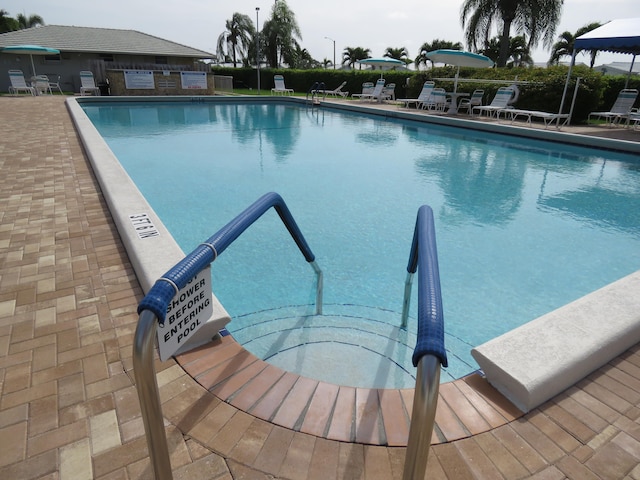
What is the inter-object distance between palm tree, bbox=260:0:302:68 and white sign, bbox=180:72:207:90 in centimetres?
1777

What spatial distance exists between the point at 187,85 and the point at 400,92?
1217 centimetres

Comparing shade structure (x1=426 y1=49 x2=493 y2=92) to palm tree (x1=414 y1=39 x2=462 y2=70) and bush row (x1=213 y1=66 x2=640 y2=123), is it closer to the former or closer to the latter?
bush row (x1=213 y1=66 x2=640 y2=123)

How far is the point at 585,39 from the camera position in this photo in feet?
37.2

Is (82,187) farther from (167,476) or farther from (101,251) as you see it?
(167,476)

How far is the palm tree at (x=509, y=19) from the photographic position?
27.0 m

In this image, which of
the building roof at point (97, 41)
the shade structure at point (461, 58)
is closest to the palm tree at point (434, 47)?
the building roof at point (97, 41)

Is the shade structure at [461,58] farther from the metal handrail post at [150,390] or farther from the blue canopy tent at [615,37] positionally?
the metal handrail post at [150,390]

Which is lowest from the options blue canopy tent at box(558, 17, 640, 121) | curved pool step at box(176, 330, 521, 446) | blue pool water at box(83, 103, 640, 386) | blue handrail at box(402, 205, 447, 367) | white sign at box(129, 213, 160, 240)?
blue pool water at box(83, 103, 640, 386)

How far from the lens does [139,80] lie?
21.8 meters

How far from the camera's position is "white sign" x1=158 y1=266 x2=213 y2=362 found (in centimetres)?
131

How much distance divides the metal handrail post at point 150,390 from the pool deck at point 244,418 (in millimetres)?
305

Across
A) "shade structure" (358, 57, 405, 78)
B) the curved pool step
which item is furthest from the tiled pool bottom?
"shade structure" (358, 57, 405, 78)

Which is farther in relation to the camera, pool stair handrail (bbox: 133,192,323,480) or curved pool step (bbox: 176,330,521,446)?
curved pool step (bbox: 176,330,521,446)

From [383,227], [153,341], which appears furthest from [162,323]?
[383,227]
